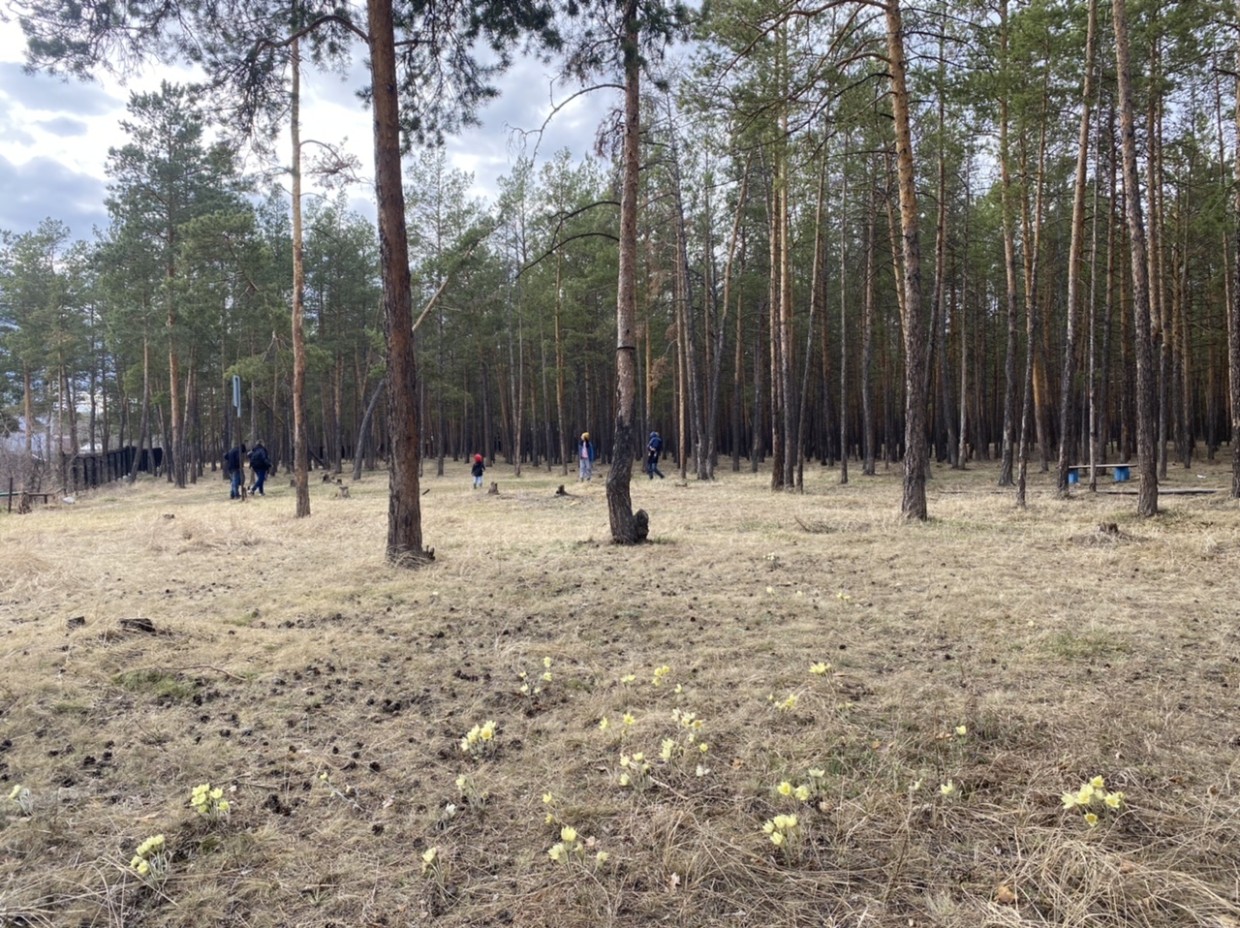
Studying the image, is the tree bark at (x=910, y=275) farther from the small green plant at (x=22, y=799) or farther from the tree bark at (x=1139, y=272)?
the small green plant at (x=22, y=799)

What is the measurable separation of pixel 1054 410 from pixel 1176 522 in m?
24.0

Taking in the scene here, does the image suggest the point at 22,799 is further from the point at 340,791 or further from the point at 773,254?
the point at 773,254

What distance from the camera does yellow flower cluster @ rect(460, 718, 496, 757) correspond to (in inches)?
126

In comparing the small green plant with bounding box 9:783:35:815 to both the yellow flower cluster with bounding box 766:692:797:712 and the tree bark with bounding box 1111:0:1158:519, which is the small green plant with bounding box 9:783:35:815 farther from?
the tree bark with bounding box 1111:0:1158:519

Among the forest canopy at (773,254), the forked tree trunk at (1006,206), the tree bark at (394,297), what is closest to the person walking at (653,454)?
the forest canopy at (773,254)

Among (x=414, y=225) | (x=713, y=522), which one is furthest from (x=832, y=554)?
(x=414, y=225)

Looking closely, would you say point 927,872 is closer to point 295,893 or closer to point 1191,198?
point 295,893

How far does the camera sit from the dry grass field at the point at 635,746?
2301mm

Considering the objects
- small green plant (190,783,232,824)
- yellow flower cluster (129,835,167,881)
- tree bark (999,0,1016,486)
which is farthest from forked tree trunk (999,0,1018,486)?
yellow flower cluster (129,835,167,881)

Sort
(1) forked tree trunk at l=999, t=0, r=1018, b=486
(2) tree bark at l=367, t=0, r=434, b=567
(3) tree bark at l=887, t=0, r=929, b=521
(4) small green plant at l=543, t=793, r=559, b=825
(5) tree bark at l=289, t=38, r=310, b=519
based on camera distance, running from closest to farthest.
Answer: (4) small green plant at l=543, t=793, r=559, b=825 → (2) tree bark at l=367, t=0, r=434, b=567 → (3) tree bark at l=887, t=0, r=929, b=521 → (1) forked tree trunk at l=999, t=0, r=1018, b=486 → (5) tree bark at l=289, t=38, r=310, b=519

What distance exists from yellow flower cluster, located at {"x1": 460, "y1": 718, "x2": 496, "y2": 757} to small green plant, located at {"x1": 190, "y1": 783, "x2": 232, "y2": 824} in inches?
38.6

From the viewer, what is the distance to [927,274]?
85.8ft

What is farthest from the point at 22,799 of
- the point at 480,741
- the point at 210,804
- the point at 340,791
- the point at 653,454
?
the point at 653,454

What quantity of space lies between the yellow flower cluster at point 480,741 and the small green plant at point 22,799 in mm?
1783
